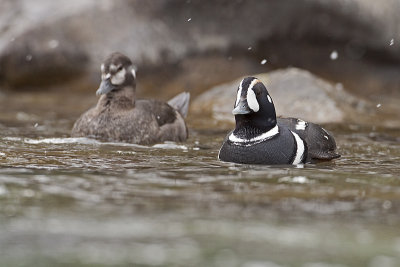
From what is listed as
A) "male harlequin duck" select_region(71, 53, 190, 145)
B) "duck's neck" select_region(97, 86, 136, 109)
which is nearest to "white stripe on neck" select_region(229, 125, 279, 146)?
"male harlequin duck" select_region(71, 53, 190, 145)

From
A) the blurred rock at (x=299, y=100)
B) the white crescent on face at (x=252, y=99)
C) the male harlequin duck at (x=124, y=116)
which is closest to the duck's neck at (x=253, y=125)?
the white crescent on face at (x=252, y=99)

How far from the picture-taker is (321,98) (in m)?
12.8

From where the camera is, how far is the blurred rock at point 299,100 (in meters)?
12.5

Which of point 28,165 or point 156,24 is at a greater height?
point 156,24

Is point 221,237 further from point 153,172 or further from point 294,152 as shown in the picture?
point 294,152

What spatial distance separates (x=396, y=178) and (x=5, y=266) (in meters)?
3.74

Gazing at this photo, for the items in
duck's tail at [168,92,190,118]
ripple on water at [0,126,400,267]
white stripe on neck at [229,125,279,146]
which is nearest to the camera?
ripple on water at [0,126,400,267]

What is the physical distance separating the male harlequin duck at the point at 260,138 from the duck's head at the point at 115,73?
2788 millimetres

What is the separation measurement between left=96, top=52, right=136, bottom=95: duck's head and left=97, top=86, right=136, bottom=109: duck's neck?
0.20 feet

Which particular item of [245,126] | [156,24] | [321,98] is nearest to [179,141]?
[245,126]

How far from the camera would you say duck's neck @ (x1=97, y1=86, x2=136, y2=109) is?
10.5m

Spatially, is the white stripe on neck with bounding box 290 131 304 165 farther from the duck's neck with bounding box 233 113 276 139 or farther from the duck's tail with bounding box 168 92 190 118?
the duck's tail with bounding box 168 92 190 118

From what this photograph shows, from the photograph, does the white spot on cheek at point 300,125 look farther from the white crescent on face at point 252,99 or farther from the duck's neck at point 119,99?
the duck's neck at point 119,99

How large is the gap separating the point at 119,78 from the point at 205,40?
4.32m
